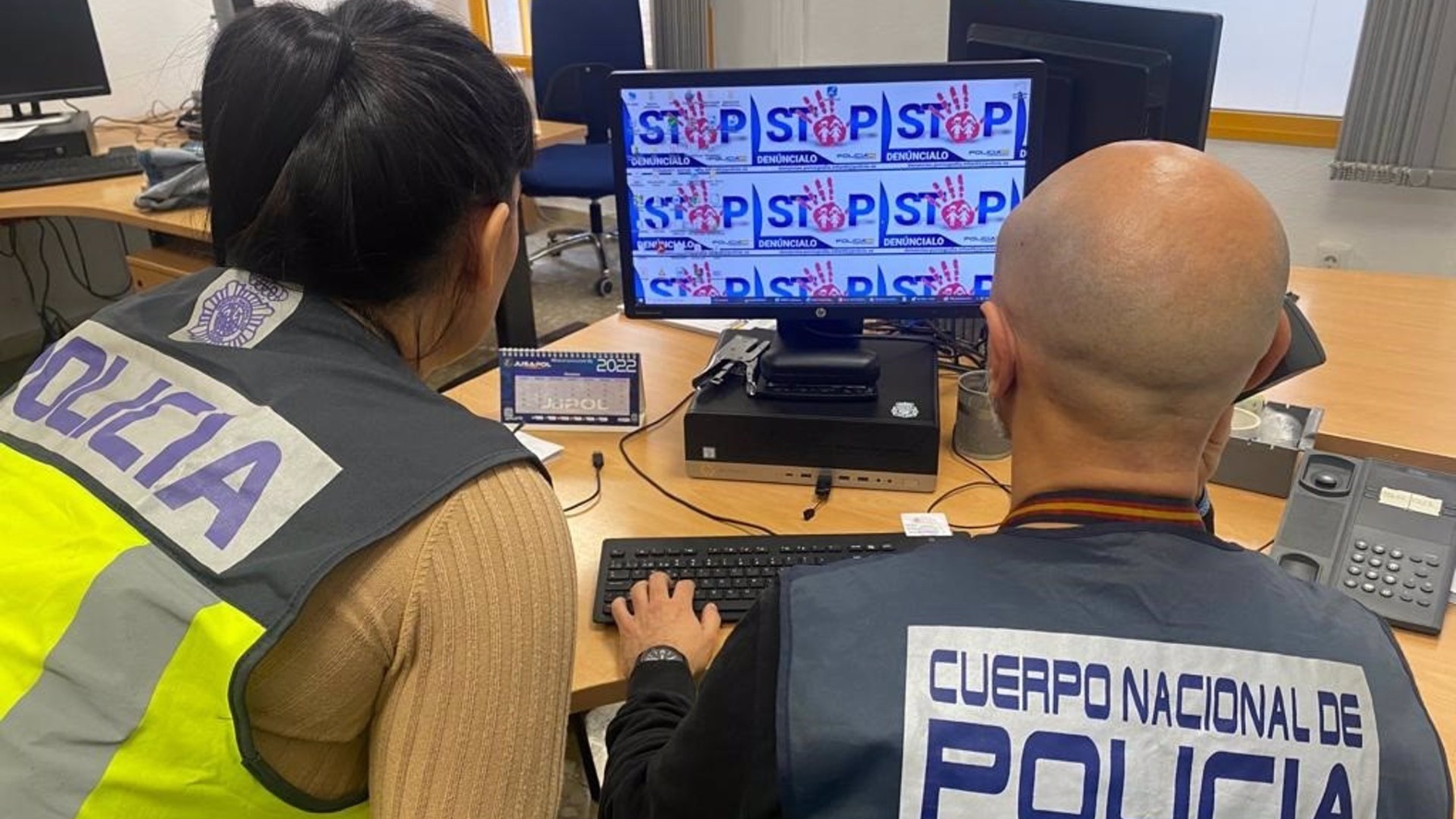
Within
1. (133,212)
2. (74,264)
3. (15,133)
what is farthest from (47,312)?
(133,212)

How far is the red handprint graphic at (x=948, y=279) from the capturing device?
1474 millimetres

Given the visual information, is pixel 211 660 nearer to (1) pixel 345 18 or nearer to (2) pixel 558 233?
(1) pixel 345 18

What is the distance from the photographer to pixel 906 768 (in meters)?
0.71

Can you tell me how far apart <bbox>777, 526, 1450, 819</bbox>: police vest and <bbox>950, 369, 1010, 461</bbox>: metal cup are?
72 cm

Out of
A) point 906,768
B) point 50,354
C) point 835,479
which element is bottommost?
point 835,479

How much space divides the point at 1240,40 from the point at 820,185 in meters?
2.45

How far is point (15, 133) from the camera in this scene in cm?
304

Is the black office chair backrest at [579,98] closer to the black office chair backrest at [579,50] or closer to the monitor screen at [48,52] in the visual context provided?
the black office chair backrest at [579,50]

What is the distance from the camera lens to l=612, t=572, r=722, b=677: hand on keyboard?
1161mm

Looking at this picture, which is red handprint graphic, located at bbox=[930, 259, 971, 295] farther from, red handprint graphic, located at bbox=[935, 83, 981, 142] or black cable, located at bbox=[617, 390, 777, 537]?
black cable, located at bbox=[617, 390, 777, 537]

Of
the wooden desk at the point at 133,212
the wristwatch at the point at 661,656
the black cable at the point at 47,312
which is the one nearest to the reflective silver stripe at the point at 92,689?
the wristwatch at the point at 661,656

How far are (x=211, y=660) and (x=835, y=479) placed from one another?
901 mm

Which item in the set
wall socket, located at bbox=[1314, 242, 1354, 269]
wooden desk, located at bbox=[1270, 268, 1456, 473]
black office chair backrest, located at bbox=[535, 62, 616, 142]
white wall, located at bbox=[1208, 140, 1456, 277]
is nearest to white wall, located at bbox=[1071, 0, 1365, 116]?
white wall, located at bbox=[1208, 140, 1456, 277]

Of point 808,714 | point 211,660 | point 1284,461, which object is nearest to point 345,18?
point 211,660
